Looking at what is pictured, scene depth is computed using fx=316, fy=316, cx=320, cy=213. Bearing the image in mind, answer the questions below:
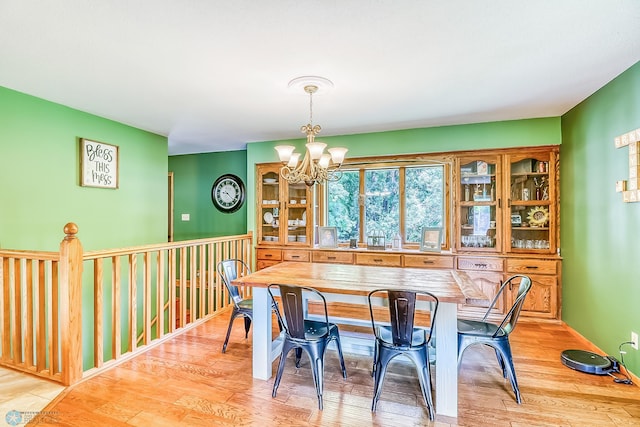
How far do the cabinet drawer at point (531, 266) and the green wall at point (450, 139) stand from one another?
1.37 meters

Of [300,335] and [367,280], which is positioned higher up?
[367,280]

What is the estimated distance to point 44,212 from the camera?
3154 mm

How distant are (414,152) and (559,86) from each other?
5.41 ft

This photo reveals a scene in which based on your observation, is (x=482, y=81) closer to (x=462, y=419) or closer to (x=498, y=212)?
(x=498, y=212)

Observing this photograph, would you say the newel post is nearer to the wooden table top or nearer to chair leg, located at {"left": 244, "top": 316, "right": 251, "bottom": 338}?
the wooden table top

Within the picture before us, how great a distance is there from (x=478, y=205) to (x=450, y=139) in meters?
0.90

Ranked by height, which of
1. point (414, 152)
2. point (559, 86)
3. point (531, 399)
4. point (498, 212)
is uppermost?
point (559, 86)

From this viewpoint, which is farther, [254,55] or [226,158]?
[226,158]

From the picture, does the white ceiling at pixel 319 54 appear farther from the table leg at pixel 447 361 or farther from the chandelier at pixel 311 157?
the table leg at pixel 447 361

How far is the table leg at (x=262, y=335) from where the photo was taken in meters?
2.44

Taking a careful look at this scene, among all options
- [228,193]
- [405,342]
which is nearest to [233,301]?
[405,342]

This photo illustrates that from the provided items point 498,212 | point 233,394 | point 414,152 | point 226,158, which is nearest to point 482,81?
point 414,152

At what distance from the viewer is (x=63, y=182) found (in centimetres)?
333

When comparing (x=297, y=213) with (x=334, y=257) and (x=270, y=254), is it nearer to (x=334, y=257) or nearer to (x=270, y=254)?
(x=270, y=254)
